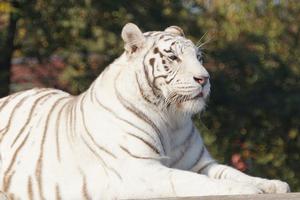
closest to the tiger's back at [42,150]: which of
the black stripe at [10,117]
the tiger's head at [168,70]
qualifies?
the black stripe at [10,117]

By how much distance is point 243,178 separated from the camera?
14.4 ft

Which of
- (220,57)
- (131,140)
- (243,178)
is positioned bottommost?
(220,57)

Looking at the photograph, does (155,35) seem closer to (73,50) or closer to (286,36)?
(73,50)

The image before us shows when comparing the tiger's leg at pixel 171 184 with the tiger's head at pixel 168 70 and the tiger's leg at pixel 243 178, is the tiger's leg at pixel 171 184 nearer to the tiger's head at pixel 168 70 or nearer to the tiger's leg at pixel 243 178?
the tiger's leg at pixel 243 178

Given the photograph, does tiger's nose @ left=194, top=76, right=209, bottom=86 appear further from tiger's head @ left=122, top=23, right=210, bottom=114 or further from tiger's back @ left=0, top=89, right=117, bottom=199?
tiger's back @ left=0, top=89, right=117, bottom=199

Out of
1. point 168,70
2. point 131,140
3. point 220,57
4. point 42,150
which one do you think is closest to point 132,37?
point 168,70

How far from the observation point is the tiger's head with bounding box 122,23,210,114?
14.2 ft

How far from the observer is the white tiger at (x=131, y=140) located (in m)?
4.27

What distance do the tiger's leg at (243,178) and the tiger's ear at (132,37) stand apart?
68cm

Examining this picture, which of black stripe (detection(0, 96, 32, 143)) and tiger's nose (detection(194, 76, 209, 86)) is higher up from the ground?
tiger's nose (detection(194, 76, 209, 86))

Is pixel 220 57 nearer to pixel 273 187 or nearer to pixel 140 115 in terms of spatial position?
pixel 140 115

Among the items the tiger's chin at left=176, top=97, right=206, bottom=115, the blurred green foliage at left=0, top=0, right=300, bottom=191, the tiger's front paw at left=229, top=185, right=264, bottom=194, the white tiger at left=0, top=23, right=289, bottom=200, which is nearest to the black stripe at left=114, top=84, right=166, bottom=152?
the white tiger at left=0, top=23, right=289, bottom=200

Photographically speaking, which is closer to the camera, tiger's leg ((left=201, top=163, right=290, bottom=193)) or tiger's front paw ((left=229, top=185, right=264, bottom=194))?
tiger's front paw ((left=229, top=185, right=264, bottom=194))

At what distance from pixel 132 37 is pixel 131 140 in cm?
51
